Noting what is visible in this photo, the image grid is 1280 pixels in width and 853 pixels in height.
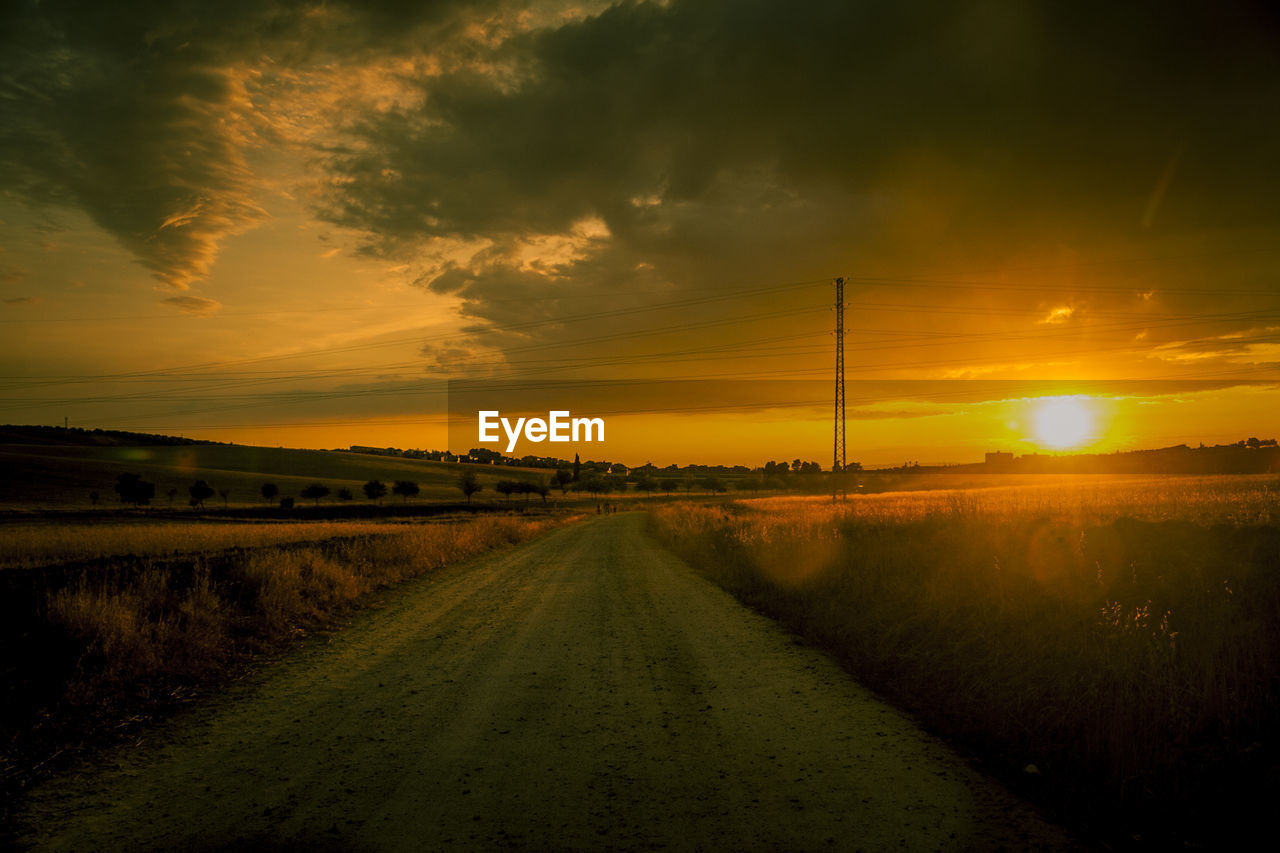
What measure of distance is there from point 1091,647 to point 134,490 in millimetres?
99034

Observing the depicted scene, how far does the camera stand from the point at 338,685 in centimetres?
762

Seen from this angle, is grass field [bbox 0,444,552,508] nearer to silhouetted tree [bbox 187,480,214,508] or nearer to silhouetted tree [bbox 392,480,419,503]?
silhouetted tree [bbox 392,480,419,503]

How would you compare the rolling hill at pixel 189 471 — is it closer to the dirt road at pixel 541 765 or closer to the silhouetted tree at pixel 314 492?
the silhouetted tree at pixel 314 492

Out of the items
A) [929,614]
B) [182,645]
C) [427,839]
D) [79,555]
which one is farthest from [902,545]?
[79,555]

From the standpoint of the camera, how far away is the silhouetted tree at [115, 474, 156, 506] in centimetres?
7825

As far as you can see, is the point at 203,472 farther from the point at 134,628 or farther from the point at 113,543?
the point at 134,628

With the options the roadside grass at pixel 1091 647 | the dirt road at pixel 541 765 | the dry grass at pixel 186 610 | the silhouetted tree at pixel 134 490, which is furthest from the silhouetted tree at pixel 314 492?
the dirt road at pixel 541 765

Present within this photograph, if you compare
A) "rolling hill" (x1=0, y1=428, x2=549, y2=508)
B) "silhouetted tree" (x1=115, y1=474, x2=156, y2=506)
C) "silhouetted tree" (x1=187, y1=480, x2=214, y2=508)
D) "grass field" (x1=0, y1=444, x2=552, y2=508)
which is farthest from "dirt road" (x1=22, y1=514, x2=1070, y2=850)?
"silhouetted tree" (x1=187, y1=480, x2=214, y2=508)

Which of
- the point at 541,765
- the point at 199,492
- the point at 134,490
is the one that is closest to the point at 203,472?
the point at 199,492

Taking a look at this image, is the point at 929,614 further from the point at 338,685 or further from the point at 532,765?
the point at 338,685

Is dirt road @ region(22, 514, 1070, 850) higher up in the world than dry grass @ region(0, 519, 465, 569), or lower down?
higher up

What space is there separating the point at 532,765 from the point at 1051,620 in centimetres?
655

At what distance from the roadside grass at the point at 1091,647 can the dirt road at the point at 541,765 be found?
2.36 ft

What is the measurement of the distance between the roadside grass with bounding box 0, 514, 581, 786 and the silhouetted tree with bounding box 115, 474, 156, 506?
8161 centimetres
